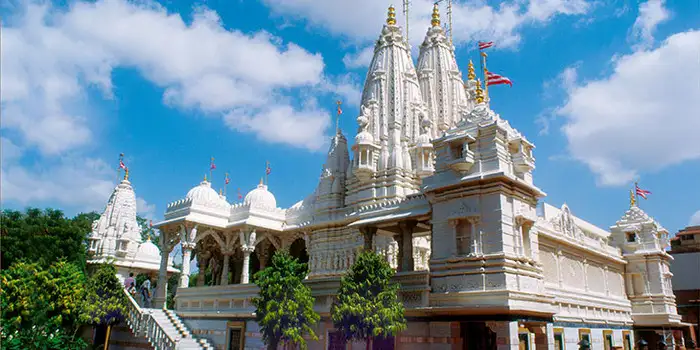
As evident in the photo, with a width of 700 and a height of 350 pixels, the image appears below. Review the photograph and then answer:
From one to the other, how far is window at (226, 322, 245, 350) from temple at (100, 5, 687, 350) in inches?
3.2

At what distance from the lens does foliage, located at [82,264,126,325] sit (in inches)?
1123

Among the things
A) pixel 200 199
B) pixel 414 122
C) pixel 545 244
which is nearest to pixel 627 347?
pixel 545 244

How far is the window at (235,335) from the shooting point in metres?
26.9

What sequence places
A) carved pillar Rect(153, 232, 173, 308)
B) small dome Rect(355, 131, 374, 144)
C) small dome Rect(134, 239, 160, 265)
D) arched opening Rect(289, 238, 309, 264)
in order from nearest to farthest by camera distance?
1. carved pillar Rect(153, 232, 173, 308)
2. small dome Rect(355, 131, 374, 144)
3. arched opening Rect(289, 238, 309, 264)
4. small dome Rect(134, 239, 160, 265)

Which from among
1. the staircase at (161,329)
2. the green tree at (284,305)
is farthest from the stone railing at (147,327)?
the green tree at (284,305)

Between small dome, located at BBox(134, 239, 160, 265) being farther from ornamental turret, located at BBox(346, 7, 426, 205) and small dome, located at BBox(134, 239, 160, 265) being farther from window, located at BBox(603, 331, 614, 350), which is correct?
window, located at BBox(603, 331, 614, 350)

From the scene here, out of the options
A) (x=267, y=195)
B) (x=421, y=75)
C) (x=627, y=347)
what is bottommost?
(x=627, y=347)

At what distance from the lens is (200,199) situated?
120ft

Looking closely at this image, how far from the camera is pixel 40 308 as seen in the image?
2798cm

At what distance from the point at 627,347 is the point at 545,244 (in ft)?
44.1

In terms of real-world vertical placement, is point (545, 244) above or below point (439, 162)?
below

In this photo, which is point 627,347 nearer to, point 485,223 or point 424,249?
point 424,249

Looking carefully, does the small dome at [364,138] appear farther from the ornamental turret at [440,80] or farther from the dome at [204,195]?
the dome at [204,195]

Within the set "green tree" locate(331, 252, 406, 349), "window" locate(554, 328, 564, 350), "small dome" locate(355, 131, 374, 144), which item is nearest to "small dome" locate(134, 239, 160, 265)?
"small dome" locate(355, 131, 374, 144)
